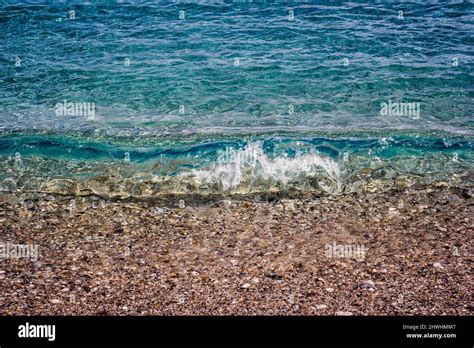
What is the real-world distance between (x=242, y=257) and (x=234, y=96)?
5.21 metres

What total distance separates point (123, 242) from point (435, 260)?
129 inches

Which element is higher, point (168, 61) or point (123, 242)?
point (168, 61)

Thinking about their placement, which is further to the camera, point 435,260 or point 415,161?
point 415,161

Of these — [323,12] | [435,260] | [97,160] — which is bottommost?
[435,260]

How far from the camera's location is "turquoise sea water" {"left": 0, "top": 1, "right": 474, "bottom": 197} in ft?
24.3

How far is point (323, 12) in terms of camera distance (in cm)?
1409

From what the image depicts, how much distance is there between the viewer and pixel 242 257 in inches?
209

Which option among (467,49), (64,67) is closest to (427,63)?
(467,49)

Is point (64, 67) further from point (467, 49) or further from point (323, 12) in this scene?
point (467, 49)
